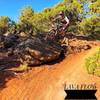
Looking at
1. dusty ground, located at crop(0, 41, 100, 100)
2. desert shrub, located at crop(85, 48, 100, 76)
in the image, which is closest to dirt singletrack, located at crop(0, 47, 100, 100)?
dusty ground, located at crop(0, 41, 100, 100)

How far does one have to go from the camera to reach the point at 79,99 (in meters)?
5.38

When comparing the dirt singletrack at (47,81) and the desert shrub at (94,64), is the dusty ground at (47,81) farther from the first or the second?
the desert shrub at (94,64)

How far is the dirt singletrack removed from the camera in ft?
58.4

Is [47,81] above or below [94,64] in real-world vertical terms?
below

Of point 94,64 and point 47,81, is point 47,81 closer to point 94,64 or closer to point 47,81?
point 47,81

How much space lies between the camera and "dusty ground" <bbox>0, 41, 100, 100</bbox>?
17.8 m

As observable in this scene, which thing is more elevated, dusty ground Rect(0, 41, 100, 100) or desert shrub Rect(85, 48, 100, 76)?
desert shrub Rect(85, 48, 100, 76)

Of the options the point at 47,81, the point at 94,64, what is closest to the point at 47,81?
the point at 47,81

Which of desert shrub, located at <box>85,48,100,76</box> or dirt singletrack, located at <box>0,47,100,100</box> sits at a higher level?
desert shrub, located at <box>85,48,100,76</box>

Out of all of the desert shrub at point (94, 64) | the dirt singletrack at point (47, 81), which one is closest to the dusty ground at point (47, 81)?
the dirt singletrack at point (47, 81)

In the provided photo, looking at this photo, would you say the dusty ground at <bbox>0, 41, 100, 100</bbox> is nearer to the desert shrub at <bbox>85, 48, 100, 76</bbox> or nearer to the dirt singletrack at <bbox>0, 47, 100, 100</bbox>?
the dirt singletrack at <bbox>0, 47, 100, 100</bbox>

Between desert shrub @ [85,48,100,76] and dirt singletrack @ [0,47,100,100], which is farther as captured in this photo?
desert shrub @ [85,48,100,76]

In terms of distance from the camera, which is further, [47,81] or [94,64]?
[47,81]

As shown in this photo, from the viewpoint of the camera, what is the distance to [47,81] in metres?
20.0
